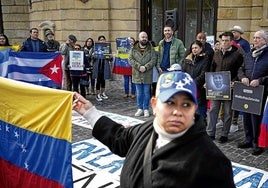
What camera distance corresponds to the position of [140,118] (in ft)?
25.8

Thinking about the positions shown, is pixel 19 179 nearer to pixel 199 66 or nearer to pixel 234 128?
pixel 199 66

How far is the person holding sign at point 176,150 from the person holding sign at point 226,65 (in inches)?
169

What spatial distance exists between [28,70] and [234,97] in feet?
15.1

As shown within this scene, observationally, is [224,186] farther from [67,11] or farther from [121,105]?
[67,11]

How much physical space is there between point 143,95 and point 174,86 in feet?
20.9

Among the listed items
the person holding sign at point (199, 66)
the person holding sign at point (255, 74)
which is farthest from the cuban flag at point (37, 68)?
the person holding sign at point (255, 74)

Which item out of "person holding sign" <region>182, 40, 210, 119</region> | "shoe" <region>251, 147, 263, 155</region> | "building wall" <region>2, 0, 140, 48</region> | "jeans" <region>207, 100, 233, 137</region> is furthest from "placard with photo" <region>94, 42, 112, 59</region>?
"shoe" <region>251, 147, 263, 155</region>

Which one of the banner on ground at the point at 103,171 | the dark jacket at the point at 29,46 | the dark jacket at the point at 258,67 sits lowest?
the banner on ground at the point at 103,171

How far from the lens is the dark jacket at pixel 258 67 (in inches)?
212

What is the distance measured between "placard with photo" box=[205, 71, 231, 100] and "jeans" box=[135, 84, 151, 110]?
6.81 feet

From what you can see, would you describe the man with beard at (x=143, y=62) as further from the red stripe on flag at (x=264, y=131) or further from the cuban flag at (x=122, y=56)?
the red stripe on flag at (x=264, y=131)

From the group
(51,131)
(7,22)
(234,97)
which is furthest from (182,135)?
(7,22)

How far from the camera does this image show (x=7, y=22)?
61.6 ft

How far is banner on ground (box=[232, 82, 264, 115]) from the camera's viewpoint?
17.8 ft
